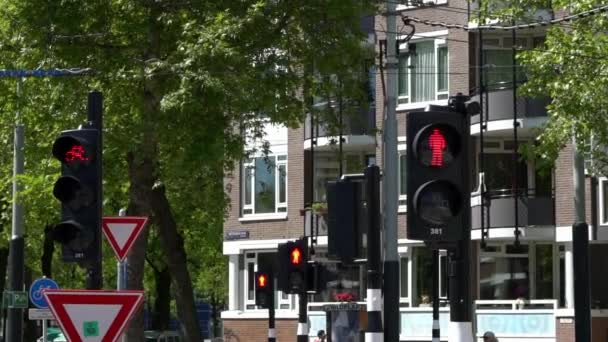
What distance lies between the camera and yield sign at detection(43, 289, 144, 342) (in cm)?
1196

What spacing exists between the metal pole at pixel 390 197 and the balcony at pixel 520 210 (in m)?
15.4

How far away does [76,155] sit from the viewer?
13.5 meters

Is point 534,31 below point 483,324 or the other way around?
the other way around

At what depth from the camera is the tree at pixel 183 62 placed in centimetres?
2459

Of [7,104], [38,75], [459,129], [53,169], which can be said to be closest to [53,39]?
[38,75]

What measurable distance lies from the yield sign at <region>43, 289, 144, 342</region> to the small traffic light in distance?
4447 mm

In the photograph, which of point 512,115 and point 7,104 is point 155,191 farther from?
point 512,115

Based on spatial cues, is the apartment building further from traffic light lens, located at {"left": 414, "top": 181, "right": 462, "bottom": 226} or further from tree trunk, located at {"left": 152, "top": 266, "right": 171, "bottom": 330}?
traffic light lens, located at {"left": 414, "top": 181, "right": 462, "bottom": 226}

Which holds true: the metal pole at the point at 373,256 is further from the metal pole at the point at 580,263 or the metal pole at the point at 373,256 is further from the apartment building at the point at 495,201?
the apartment building at the point at 495,201

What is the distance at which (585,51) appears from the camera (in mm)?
28250

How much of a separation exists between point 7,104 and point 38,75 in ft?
12.5

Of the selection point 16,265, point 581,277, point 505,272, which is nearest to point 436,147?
point 581,277

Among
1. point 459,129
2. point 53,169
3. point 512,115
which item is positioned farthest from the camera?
point 512,115

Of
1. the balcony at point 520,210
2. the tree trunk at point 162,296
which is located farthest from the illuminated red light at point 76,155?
the tree trunk at point 162,296
